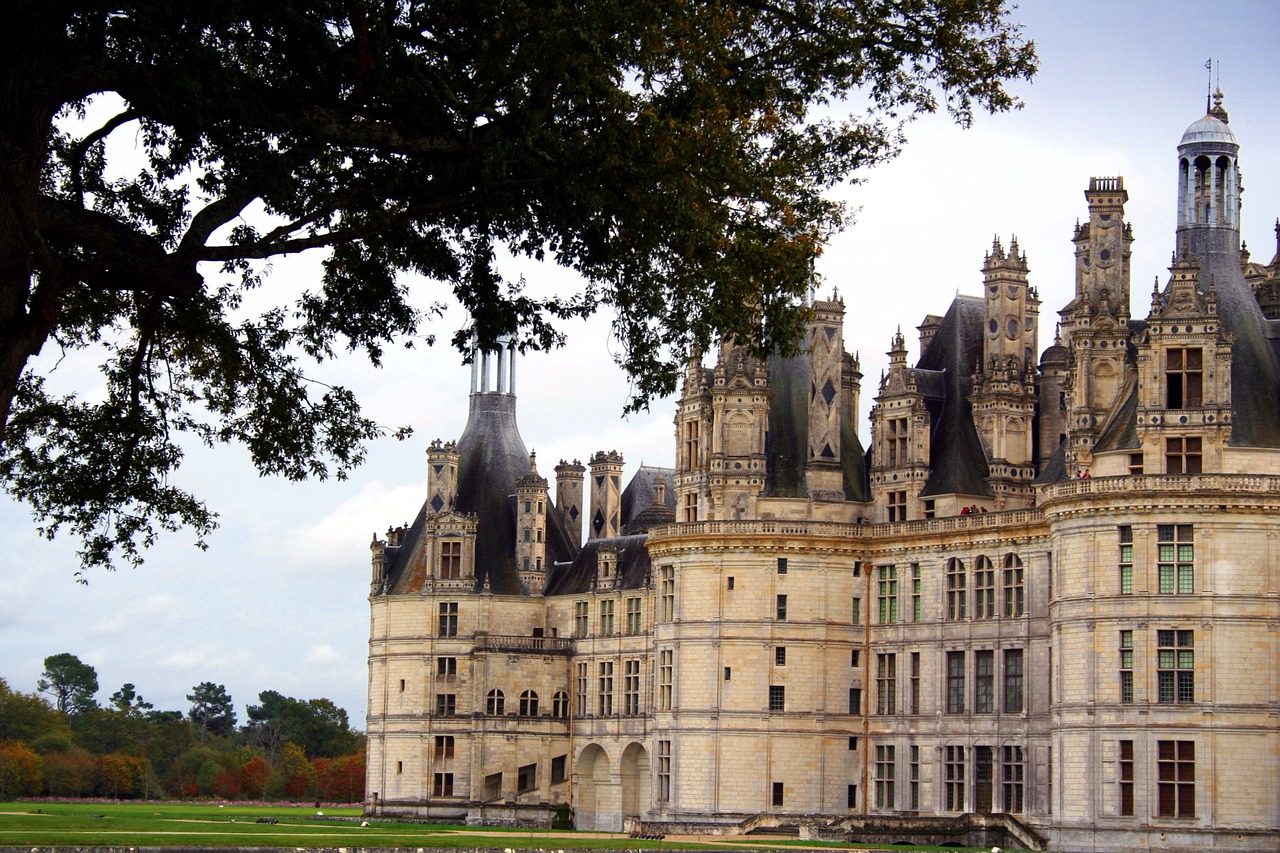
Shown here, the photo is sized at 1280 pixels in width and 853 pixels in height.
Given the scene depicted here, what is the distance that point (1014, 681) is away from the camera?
214 ft

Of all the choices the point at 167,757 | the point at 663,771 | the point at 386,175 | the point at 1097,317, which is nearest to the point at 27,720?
the point at 167,757

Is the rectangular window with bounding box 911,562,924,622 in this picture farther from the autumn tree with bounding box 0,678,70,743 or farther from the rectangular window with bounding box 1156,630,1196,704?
the autumn tree with bounding box 0,678,70,743

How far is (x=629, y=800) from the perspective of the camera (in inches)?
3216

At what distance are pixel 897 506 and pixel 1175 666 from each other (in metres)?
14.4

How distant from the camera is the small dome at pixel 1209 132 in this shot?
62406 mm

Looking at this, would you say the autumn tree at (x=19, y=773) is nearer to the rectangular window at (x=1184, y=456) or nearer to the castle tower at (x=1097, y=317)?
the castle tower at (x=1097, y=317)

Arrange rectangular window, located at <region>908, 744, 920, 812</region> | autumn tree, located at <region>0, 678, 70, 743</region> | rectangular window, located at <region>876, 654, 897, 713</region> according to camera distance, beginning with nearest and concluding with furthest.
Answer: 1. rectangular window, located at <region>908, 744, 920, 812</region>
2. rectangular window, located at <region>876, 654, 897, 713</region>
3. autumn tree, located at <region>0, 678, 70, 743</region>

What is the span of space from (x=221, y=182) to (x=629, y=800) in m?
56.5

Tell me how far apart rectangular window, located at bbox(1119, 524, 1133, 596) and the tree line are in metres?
69.6

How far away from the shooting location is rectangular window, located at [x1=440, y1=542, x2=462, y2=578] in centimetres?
8744

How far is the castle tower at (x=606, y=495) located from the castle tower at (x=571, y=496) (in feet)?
8.16

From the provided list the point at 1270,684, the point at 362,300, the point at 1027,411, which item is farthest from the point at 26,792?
the point at 362,300

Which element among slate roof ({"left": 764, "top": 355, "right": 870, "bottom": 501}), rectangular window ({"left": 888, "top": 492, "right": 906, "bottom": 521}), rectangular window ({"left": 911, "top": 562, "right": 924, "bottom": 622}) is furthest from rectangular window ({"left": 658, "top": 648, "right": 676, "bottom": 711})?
rectangular window ({"left": 888, "top": 492, "right": 906, "bottom": 521})

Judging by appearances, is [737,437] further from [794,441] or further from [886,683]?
[886,683]
